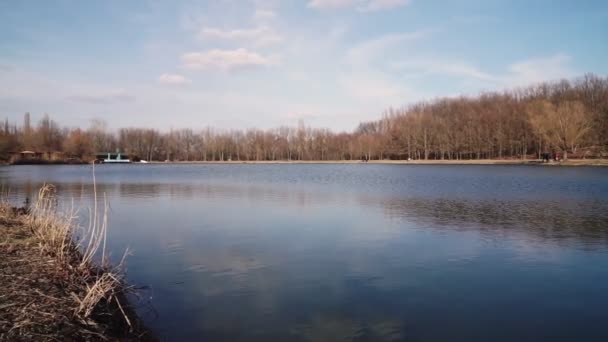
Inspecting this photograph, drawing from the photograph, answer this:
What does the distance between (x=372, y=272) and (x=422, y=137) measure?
7688cm

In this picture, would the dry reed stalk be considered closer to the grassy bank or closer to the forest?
the grassy bank

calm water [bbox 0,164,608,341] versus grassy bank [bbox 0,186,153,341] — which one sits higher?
grassy bank [bbox 0,186,153,341]

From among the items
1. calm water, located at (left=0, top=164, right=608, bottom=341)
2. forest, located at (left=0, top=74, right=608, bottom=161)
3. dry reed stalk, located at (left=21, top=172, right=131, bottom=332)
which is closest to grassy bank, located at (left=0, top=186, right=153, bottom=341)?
dry reed stalk, located at (left=21, top=172, right=131, bottom=332)

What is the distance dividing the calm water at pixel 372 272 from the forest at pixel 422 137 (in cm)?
5346

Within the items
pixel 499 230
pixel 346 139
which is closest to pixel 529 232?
pixel 499 230

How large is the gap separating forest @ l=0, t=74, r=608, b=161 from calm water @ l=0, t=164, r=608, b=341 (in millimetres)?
53465

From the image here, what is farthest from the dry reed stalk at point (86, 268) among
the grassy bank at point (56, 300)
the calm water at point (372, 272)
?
the calm water at point (372, 272)

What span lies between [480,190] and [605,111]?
54.3 m

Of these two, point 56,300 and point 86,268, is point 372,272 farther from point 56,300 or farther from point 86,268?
point 56,300

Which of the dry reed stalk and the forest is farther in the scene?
the forest

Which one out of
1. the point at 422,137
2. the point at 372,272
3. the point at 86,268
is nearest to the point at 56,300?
the point at 86,268

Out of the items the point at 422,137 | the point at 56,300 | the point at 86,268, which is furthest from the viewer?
the point at 422,137

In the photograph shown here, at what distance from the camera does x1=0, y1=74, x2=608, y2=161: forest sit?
5975 cm

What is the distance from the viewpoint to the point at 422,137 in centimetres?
8100
